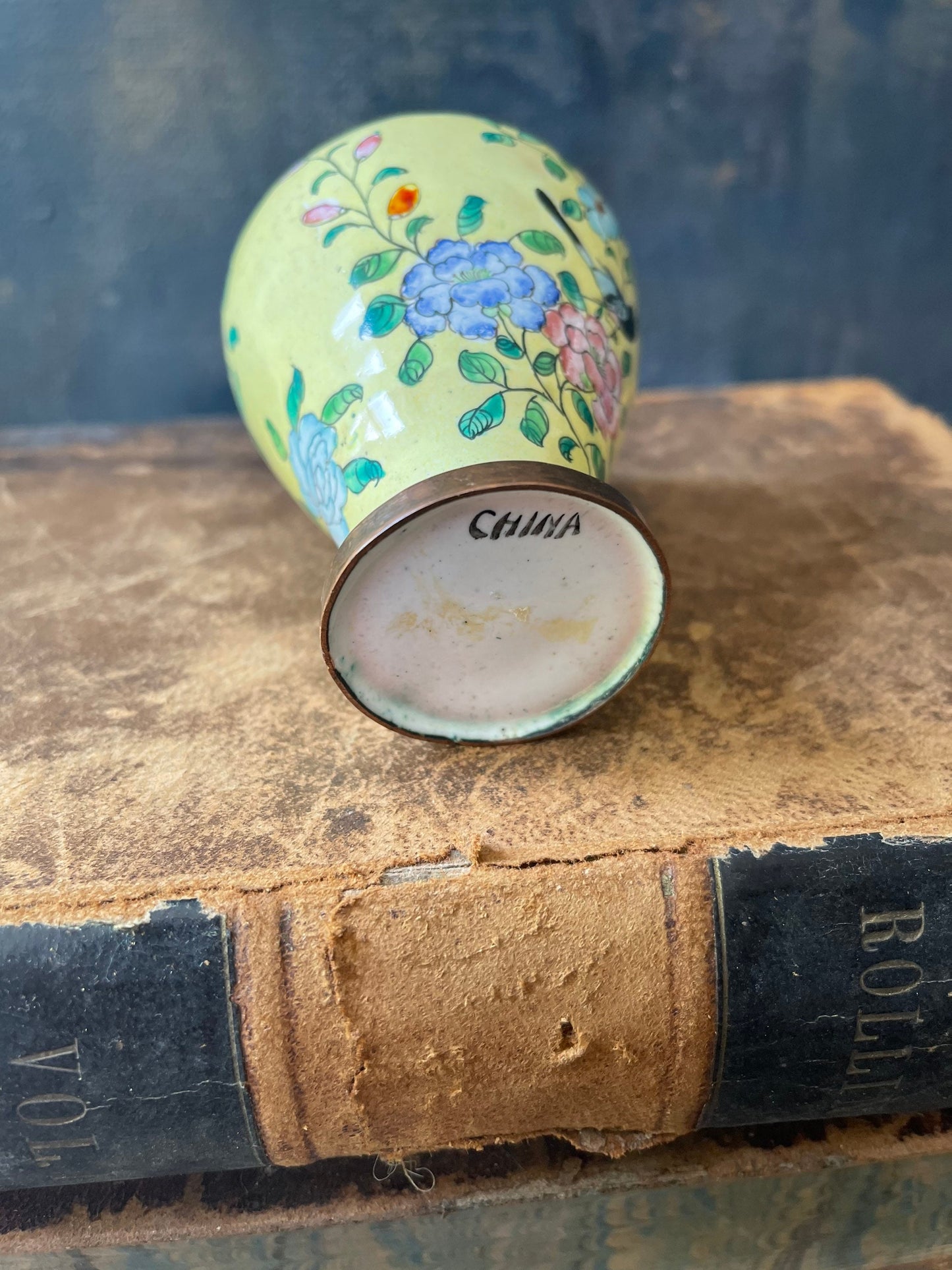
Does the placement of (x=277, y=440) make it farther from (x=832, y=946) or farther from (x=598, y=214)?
(x=832, y=946)

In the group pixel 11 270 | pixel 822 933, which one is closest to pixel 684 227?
pixel 11 270

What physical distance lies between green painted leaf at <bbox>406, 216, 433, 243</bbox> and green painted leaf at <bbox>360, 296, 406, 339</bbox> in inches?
2.0

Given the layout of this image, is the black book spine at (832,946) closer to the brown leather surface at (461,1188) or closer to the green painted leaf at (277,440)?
the brown leather surface at (461,1188)

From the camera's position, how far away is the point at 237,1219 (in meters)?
0.68

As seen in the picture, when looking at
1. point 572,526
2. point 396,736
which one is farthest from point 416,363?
point 396,736

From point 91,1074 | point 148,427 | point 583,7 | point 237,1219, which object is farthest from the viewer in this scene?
point 148,427

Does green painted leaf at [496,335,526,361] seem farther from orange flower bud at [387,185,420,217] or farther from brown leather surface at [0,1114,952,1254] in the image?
brown leather surface at [0,1114,952,1254]

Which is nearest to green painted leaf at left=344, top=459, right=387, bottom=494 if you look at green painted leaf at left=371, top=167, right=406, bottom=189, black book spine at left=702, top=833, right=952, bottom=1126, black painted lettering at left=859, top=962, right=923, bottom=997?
green painted leaf at left=371, top=167, right=406, bottom=189

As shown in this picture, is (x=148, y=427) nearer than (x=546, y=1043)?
No

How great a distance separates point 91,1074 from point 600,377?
55 cm

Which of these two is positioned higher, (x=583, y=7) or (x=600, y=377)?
(x=583, y=7)

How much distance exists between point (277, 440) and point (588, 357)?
0.80 feet

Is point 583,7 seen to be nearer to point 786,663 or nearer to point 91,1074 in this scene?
point 786,663

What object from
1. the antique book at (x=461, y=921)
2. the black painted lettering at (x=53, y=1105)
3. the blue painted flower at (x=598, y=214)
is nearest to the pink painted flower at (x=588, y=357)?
the blue painted flower at (x=598, y=214)
